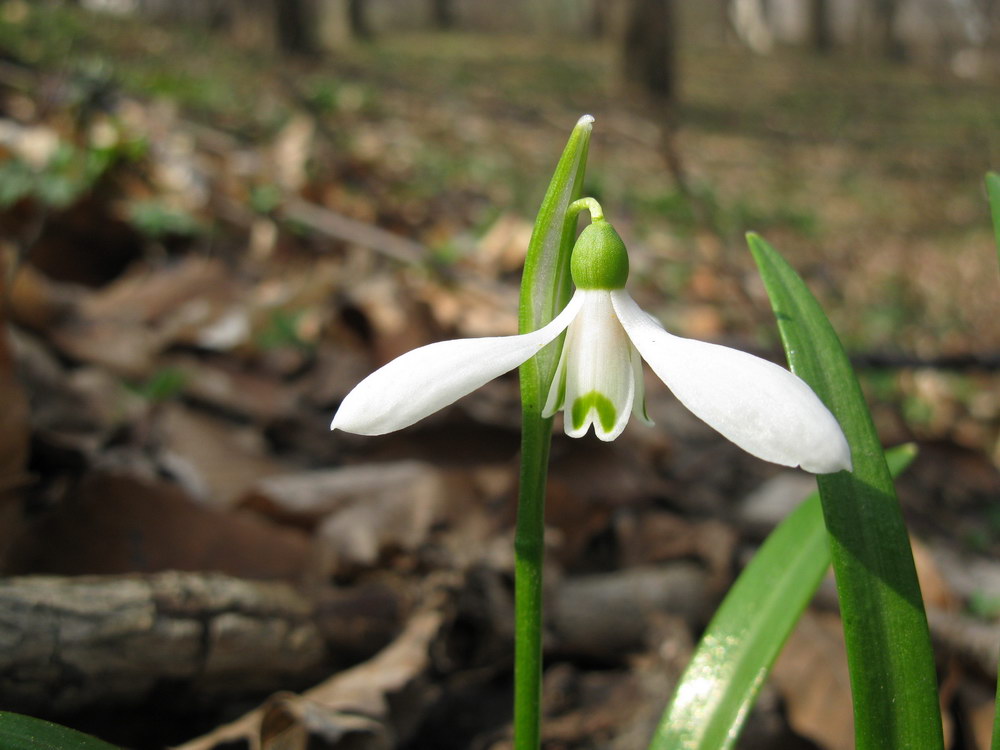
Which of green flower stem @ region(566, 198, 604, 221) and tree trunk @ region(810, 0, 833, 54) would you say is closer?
green flower stem @ region(566, 198, 604, 221)

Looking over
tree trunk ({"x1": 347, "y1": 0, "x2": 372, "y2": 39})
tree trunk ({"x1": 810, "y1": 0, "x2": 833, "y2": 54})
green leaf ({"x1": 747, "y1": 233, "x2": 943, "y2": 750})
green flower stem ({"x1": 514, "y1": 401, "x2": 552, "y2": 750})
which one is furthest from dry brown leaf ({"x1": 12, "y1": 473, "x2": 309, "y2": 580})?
tree trunk ({"x1": 810, "y1": 0, "x2": 833, "y2": 54})

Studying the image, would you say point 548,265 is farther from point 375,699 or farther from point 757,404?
point 375,699

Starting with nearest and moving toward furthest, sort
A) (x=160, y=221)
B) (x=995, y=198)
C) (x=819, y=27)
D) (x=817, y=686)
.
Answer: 1. (x=995, y=198)
2. (x=817, y=686)
3. (x=160, y=221)
4. (x=819, y=27)

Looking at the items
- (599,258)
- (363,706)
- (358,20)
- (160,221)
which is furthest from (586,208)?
(358,20)

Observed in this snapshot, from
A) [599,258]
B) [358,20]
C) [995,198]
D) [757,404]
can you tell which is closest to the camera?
[757,404]

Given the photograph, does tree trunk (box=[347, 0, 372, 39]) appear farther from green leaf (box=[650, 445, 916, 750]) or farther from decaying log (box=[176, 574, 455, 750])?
green leaf (box=[650, 445, 916, 750])
